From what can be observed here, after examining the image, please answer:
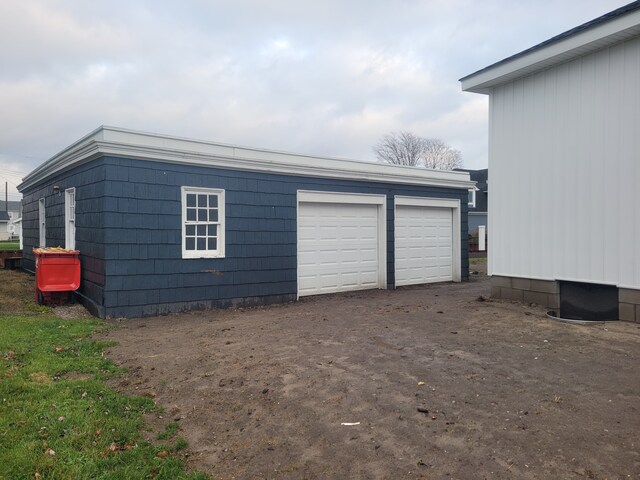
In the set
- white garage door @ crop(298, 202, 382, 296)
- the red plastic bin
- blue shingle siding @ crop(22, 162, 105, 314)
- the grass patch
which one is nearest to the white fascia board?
white garage door @ crop(298, 202, 382, 296)

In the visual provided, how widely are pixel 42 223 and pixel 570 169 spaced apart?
552 inches

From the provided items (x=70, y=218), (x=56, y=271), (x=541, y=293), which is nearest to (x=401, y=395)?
(x=541, y=293)

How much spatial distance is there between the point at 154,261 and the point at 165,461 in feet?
20.0

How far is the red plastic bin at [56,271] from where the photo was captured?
9.30 meters

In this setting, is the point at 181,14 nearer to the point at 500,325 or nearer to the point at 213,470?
the point at 500,325

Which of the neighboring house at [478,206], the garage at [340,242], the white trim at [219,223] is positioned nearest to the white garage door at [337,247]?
the garage at [340,242]

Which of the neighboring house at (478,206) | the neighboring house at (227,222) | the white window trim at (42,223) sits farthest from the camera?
the neighboring house at (478,206)

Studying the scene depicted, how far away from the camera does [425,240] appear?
13.2 meters

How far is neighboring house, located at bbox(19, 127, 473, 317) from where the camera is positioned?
8617 millimetres

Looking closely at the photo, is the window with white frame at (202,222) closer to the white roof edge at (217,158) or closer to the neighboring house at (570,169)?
the white roof edge at (217,158)

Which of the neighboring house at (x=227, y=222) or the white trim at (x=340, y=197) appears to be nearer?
the neighboring house at (x=227, y=222)

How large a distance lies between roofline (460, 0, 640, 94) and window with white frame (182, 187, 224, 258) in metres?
5.50

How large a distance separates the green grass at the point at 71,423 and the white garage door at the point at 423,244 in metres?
8.41

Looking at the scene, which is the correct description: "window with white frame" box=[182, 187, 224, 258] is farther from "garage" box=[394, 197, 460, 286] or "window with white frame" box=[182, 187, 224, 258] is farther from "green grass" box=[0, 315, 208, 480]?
"garage" box=[394, 197, 460, 286]
